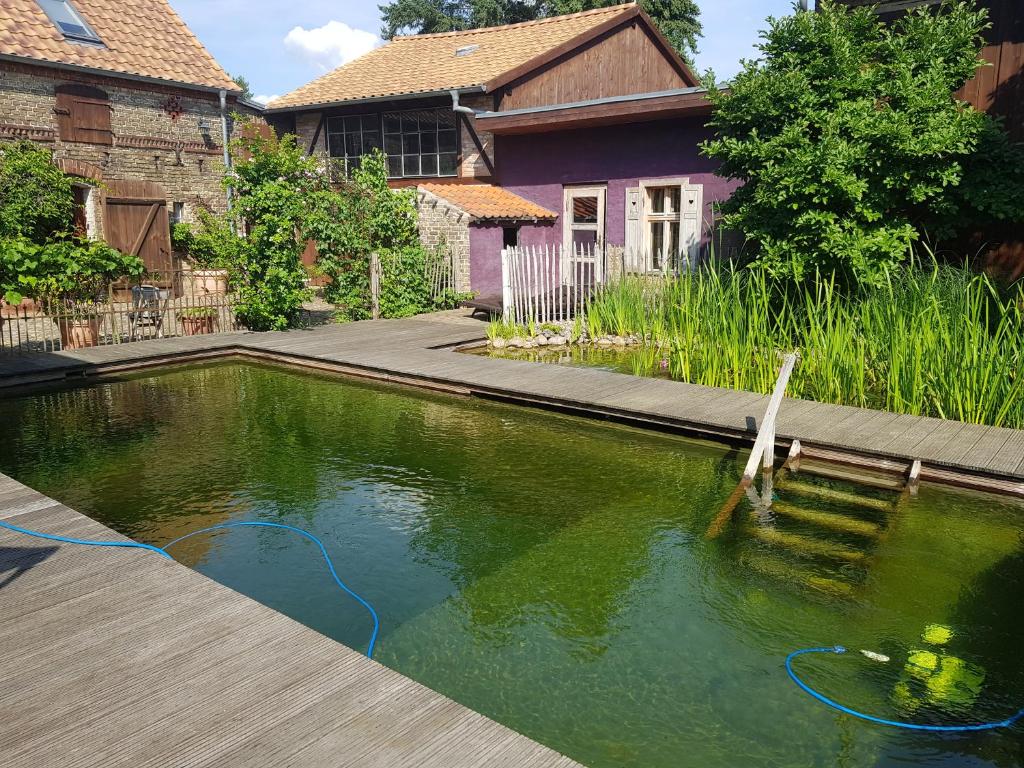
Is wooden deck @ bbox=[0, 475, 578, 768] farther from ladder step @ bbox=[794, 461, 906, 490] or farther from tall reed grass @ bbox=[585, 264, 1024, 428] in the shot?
tall reed grass @ bbox=[585, 264, 1024, 428]

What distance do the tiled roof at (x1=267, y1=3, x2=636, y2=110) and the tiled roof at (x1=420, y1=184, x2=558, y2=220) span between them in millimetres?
2514

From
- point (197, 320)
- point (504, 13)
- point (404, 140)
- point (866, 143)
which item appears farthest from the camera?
point (504, 13)

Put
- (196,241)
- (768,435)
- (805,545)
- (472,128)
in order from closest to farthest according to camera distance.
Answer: (805,545) < (768,435) < (472,128) < (196,241)

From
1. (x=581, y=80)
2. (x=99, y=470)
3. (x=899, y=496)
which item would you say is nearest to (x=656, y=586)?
(x=899, y=496)

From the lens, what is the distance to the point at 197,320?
12633 mm

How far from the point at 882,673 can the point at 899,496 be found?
2436 millimetres

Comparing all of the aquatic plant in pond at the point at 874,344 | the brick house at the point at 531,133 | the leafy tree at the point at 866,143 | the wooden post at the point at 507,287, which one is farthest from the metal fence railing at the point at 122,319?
the leafy tree at the point at 866,143

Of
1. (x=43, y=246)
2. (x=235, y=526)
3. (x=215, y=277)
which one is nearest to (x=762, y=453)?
(x=235, y=526)

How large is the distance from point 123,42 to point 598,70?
1073 cm

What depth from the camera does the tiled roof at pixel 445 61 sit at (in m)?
18.5

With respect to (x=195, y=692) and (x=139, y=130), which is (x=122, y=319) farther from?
(x=195, y=692)

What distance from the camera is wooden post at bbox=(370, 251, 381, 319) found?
46.2 feet

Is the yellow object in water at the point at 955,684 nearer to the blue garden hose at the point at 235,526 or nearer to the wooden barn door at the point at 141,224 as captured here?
the blue garden hose at the point at 235,526

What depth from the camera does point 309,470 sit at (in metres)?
6.50
